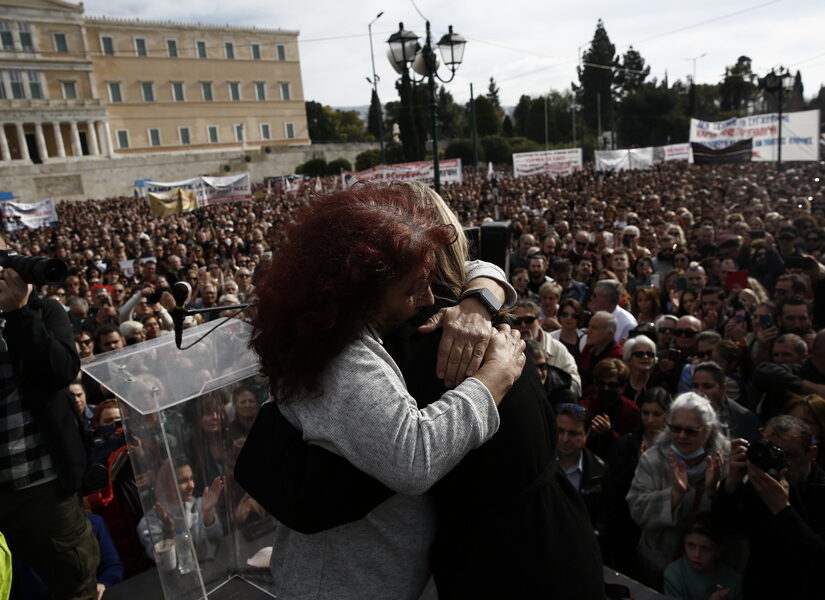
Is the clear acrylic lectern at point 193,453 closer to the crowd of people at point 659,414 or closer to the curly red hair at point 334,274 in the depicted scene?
the crowd of people at point 659,414

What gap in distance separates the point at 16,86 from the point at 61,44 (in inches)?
215

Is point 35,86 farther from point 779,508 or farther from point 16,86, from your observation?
point 779,508

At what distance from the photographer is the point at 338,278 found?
1.13m

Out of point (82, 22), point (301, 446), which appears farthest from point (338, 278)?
point (82, 22)

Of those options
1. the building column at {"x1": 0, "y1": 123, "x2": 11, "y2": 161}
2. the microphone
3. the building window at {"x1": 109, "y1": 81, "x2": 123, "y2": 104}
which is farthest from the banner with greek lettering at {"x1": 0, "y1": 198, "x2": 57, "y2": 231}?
the building window at {"x1": 109, "y1": 81, "x2": 123, "y2": 104}

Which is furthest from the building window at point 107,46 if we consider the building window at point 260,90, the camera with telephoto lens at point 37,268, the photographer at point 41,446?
the camera with telephoto lens at point 37,268

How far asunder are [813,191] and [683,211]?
440 centimetres

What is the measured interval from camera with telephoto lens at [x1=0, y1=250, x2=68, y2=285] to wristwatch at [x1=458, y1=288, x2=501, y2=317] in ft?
4.88

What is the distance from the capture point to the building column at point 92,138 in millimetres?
54625

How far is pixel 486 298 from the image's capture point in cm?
140

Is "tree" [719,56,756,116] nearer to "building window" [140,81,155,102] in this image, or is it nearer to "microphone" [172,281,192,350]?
"building window" [140,81,155,102]

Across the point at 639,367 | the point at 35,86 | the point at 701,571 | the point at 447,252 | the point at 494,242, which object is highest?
the point at 35,86

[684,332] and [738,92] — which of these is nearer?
[684,332]

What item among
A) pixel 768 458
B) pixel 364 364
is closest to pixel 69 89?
pixel 768 458
